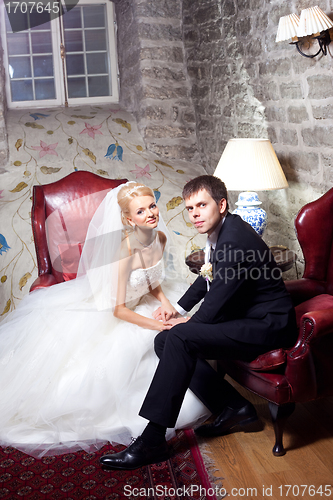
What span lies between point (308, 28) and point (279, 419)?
205 centimetres

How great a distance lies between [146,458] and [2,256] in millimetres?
2463

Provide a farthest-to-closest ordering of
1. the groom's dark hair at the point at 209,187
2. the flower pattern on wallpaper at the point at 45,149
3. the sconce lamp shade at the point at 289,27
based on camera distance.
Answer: the flower pattern on wallpaper at the point at 45,149, the sconce lamp shade at the point at 289,27, the groom's dark hair at the point at 209,187

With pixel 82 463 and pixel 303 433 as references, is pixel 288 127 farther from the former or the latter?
pixel 82 463

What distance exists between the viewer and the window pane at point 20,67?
5160 millimetres

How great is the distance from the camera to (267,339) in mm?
2072

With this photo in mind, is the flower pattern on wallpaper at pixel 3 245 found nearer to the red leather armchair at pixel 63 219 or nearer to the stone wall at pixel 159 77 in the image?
the red leather armchair at pixel 63 219

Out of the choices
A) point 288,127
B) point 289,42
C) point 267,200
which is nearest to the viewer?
point 289,42

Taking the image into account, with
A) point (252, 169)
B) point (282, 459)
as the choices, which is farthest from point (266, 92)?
point (282, 459)

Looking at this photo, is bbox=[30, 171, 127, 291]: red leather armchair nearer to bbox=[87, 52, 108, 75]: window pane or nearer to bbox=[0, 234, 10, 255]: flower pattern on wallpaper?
bbox=[0, 234, 10, 255]: flower pattern on wallpaper

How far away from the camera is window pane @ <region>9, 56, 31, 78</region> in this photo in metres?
5.16

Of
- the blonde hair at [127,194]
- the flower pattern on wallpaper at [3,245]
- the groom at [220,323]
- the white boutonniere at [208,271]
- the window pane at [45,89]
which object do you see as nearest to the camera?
the groom at [220,323]

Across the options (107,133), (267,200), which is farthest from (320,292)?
(107,133)

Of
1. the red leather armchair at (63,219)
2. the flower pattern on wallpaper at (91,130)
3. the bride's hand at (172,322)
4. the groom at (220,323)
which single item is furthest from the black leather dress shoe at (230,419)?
the flower pattern on wallpaper at (91,130)

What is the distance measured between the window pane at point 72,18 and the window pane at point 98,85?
0.58 m
